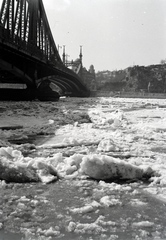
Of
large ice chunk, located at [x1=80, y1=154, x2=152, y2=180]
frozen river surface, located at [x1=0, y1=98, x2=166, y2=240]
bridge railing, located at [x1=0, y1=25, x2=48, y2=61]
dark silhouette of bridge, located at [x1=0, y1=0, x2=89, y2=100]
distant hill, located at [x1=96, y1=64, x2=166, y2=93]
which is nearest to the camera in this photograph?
frozen river surface, located at [x1=0, y1=98, x2=166, y2=240]

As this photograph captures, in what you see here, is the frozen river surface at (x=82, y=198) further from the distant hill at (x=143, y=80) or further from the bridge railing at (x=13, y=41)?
the distant hill at (x=143, y=80)

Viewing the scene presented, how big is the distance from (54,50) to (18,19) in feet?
49.8

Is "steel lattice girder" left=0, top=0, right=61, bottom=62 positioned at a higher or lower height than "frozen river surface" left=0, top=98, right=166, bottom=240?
higher

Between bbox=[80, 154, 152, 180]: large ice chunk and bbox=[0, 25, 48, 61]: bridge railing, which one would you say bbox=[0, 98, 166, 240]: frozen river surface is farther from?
bbox=[0, 25, 48, 61]: bridge railing

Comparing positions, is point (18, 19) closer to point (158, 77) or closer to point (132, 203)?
point (132, 203)

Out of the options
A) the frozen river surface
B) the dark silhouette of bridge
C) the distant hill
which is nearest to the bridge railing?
the dark silhouette of bridge

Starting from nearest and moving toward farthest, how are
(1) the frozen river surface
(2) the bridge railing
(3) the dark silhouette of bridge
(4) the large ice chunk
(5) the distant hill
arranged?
(1) the frozen river surface
(4) the large ice chunk
(2) the bridge railing
(3) the dark silhouette of bridge
(5) the distant hill

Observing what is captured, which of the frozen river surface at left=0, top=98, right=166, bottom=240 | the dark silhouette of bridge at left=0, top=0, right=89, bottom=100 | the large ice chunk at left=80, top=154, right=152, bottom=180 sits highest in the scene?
the dark silhouette of bridge at left=0, top=0, right=89, bottom=100

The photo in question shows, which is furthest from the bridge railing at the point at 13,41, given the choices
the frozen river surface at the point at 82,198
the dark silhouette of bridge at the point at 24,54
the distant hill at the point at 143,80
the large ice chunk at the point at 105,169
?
the distant hill at the point at 143,80

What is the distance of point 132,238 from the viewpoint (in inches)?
82.8

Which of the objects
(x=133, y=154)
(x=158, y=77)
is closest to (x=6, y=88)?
(x=133, y=154)

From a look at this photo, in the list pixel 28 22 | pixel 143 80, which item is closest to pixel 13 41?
pixel 28 22

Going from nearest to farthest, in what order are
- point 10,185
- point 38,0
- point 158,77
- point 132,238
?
point 132,238 → point 10,185 → point 38,0 → point 158,77

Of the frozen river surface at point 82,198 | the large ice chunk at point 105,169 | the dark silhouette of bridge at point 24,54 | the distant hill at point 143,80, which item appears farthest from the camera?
the distant hill at point 143,80
